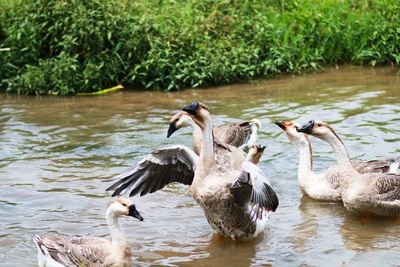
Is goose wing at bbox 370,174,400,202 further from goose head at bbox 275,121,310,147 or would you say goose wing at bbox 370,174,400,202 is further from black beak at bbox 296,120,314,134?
goose head at bbox 275,121,310,147

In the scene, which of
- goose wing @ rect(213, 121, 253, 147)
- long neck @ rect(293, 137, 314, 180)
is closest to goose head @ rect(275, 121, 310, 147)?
long neck @ rect(293, 137, 314, 180)

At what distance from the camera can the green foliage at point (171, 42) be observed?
11.5 metres

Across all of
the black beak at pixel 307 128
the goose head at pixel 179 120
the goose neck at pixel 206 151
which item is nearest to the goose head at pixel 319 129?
the black beak at pixel 307 128

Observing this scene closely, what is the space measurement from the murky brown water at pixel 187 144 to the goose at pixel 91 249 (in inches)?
18.1

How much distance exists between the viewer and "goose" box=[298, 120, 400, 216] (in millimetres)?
6191

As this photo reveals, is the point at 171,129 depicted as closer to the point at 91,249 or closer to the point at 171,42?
the point at 91,249

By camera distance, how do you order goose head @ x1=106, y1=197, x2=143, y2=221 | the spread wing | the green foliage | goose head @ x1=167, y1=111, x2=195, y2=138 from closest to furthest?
the spread wing
goose head @ x1=106, y1=197, x2=143, y2=221
goose head @ x1=167, y1=111, x2=195, y2=138
the green foliage

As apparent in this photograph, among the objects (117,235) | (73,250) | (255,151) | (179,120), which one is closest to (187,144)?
(179,120)

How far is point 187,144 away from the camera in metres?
8.93

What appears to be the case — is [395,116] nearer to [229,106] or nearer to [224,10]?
[229,106]

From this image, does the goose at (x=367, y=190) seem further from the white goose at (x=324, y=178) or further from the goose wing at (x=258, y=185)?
the goose wing at (x=258, y=185)

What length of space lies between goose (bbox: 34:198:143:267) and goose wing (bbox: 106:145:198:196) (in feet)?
3.83

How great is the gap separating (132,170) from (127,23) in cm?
588

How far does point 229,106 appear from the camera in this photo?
10.4m
